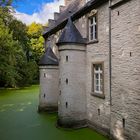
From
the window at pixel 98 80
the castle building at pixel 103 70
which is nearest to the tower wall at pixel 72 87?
the castle building at pixel 103 70

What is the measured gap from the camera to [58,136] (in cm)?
1258

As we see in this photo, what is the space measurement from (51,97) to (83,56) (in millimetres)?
5865

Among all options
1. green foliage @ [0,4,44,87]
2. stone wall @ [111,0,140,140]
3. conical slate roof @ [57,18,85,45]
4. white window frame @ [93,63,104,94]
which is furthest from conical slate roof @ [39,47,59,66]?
stone wall @ [111,0,140,140]

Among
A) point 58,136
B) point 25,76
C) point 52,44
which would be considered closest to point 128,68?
point 58,136

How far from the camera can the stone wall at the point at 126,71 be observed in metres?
9.94

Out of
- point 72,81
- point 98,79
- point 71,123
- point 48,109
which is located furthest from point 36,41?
point 98,79

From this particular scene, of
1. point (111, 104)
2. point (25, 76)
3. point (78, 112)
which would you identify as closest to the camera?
point (111, 104)

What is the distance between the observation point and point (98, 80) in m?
13.6

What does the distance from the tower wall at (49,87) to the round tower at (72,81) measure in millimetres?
4406

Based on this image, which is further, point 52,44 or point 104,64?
point 52,44

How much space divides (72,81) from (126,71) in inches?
175

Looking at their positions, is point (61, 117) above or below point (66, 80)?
below

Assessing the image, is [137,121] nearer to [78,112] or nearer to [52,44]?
[78,112]

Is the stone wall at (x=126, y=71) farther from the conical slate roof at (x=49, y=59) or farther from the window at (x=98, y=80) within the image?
the conical slate roof at (x=49, y=59)
